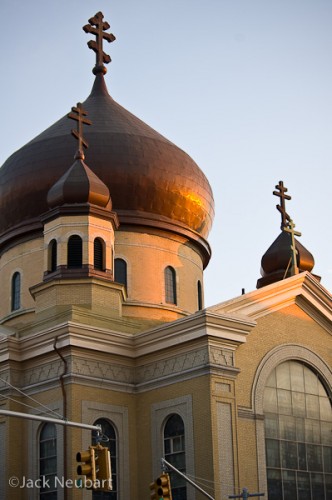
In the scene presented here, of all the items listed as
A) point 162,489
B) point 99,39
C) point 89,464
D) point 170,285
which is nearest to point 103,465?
point 89,464

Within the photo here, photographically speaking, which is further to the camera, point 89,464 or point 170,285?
point 170,285

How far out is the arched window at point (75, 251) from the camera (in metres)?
27.5

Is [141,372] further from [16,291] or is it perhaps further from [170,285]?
[16,291]

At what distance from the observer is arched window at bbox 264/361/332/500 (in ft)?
81.4

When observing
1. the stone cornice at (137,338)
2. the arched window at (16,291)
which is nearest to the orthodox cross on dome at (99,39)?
the arched window at (16,291)

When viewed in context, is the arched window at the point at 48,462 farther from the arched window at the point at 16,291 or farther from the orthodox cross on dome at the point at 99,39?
the orthodox cross on dome at the point at 99,39

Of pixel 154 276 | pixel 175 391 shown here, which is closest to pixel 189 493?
pixel 175 391

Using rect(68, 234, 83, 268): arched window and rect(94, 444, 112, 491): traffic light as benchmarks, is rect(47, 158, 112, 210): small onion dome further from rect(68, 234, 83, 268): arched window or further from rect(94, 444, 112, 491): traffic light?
rect(94, 444, 112, 491): traffic light

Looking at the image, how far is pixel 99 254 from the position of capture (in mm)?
27734

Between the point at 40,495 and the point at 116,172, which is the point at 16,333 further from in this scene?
the point at 116,172

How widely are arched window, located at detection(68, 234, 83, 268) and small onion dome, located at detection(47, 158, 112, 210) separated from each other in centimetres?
112

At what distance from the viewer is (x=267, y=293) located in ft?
86.5

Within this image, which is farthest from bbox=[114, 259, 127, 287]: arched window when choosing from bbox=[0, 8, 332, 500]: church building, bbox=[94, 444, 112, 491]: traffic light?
bbox=[94, 444, 112, 491]: traffic light

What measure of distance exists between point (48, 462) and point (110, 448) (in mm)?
1595
